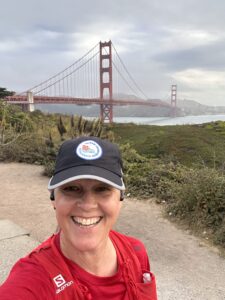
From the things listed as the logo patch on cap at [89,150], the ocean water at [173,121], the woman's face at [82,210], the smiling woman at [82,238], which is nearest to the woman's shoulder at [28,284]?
the smiling woman at [82,238]

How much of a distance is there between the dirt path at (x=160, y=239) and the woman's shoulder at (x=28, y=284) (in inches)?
69.8

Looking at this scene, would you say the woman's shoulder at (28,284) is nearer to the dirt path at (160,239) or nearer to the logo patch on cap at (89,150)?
the logo patch on cap at (89,150)

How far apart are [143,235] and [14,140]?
20.5ft

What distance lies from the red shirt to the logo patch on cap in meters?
0.32

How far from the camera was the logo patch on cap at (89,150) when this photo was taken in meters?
1.08

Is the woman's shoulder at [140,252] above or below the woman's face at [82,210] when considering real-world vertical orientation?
below

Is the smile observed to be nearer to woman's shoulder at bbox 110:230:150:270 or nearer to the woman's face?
the woman's face

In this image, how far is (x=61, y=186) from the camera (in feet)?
3.61

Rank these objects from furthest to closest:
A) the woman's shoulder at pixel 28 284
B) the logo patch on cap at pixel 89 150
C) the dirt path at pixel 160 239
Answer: the dirt path at pixel 160 239, the logo patch on cap at pixel 89 150, the woman's shoulder at pixel 28 284

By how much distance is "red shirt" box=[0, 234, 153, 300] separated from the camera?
979 millimetres

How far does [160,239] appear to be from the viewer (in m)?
3.79

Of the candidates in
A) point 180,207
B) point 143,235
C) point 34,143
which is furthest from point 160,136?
point 143,235

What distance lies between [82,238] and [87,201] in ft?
0.39

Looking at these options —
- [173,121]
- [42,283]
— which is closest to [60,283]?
[42,283]
